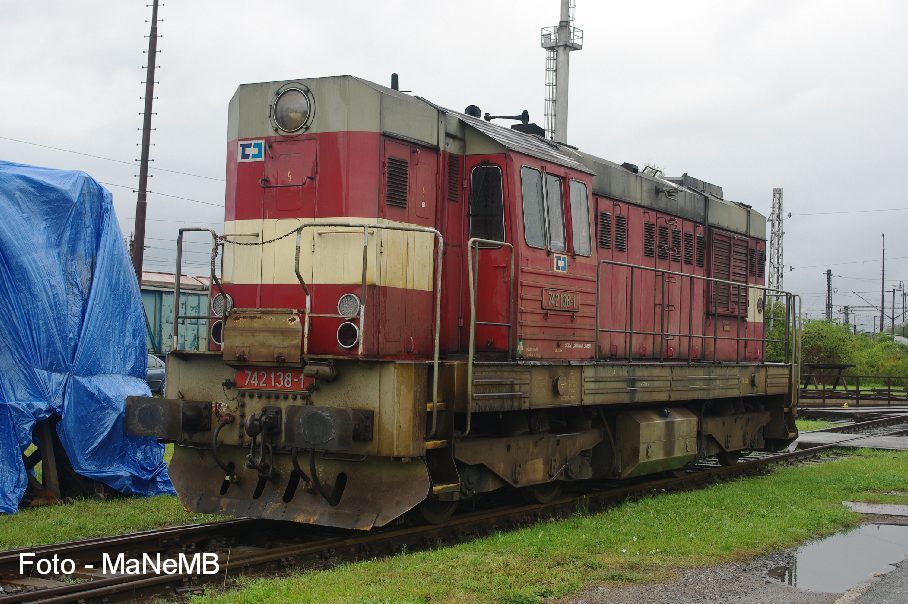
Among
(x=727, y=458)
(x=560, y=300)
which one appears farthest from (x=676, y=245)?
(x=560, y=300)

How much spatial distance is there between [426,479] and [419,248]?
2.26 metres

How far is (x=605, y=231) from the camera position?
12391mm

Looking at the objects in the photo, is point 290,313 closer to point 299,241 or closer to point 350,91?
point 299,241

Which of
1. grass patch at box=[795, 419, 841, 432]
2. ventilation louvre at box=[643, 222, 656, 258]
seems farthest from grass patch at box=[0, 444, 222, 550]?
grass patch at box=[795, 419, 841, 432]

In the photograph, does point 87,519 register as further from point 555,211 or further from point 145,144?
point 145,144

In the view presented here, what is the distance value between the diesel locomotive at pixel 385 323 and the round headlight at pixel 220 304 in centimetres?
2

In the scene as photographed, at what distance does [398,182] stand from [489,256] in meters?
1.27

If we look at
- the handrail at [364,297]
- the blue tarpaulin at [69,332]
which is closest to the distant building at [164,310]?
the blue tarpaulin at [69,332]

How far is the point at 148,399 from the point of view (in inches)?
356

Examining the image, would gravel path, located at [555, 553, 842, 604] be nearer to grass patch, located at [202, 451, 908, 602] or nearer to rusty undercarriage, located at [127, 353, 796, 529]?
grass patch, located at [202, 451, 908, 602]

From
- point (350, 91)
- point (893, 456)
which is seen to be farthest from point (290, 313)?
point (893, 456)

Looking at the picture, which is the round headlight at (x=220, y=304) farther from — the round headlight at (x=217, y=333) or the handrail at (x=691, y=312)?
the handrail at (x=691, y=312)

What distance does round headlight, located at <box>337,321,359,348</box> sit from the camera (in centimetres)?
853

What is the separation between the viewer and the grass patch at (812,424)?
2422 centimetres
